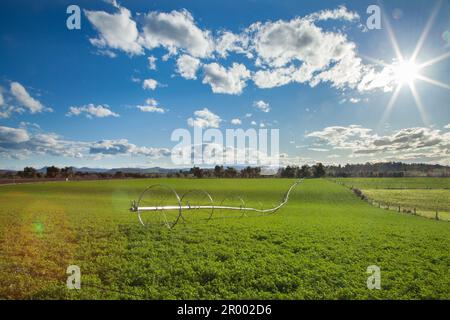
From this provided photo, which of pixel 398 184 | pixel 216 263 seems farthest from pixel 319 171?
pixel 216 263

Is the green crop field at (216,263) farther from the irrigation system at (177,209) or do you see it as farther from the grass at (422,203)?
the grass at (422,203)

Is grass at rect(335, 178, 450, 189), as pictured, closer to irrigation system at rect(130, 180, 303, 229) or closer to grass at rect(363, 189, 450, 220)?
grass at rect(363, 189, 450, 220)

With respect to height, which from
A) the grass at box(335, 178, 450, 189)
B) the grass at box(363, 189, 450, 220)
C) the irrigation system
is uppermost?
the irrigation system

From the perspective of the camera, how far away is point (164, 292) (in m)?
9.04

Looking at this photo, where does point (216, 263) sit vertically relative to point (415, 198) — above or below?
above

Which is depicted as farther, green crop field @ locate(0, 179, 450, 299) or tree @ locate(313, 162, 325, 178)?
tree @ locate(313, 162, 325, 178)

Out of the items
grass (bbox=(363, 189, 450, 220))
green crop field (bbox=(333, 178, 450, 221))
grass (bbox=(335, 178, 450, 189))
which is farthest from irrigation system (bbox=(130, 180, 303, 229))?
grass (bbox=(335, 178, 450, 189))

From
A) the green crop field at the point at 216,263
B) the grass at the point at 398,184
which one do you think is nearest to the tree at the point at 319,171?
the grass at the point at 398,184

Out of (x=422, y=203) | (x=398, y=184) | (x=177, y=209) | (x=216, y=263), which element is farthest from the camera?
(x=398, y=184)

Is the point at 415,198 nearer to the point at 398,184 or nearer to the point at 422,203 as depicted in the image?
the point at 422,203

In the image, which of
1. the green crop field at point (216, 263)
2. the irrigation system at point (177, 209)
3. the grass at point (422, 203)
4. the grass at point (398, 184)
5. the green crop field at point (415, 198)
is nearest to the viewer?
the green crop field at point (216, 263)

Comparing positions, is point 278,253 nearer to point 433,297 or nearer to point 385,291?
point 385,291

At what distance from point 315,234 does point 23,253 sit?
1689 centimetres
